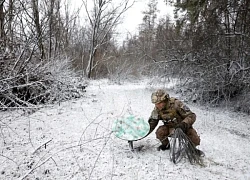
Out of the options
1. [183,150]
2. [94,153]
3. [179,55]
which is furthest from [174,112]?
[179,55]

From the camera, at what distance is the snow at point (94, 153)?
123 inches

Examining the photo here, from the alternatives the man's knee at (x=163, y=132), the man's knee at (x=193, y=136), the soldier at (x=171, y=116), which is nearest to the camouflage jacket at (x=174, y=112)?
the soldier at (x=171, y=116)

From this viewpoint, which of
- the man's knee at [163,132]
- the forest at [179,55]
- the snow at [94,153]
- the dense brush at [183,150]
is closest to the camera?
the snow at [94,153]

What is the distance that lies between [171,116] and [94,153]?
1471mm

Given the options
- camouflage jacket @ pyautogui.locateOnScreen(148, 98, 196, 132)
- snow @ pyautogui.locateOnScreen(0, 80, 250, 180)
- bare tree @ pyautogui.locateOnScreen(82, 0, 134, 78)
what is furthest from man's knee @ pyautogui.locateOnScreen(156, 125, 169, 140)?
bare tree @ pyautogui.locateOnScreen(82, 0, 134, 78)

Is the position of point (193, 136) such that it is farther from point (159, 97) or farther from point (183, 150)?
point (159, 97)

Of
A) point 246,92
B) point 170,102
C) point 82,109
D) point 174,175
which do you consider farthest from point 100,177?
point 246,92

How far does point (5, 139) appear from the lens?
4.23 meters

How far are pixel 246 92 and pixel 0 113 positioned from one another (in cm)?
819

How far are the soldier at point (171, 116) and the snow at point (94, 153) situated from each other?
1.34 ft

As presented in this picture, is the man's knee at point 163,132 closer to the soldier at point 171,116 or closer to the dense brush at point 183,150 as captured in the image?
the soldier at point 171,116

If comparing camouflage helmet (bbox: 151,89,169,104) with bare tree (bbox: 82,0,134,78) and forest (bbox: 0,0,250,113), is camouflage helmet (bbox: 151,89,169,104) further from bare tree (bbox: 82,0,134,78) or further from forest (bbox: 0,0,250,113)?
bare tree (bbox: 82,0,134,78)

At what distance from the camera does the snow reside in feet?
10.3

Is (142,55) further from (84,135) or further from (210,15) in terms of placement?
(84,135)
